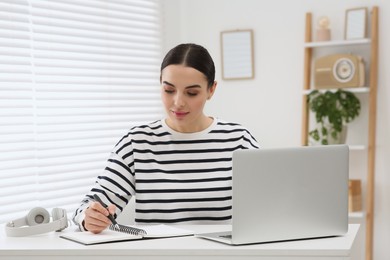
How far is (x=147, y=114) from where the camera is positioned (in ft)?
14.3

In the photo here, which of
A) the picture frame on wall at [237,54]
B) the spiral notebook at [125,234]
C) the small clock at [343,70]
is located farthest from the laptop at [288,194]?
the picture frame on wall at [237,54]

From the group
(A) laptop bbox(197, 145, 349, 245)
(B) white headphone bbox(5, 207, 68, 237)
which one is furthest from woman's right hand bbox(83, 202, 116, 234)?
(A) laptop bbox(197, 145, 349, 245)

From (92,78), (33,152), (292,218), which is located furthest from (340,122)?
(292,218)

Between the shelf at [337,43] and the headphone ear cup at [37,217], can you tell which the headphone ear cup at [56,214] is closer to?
the headphone ear cup at [37,217]

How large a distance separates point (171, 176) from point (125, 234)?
58 centimetres

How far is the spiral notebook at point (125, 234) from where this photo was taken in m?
1.96

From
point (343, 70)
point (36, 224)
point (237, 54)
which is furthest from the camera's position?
point (237, 54)

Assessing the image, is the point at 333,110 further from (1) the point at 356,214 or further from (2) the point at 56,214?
(2) the point at 56,214

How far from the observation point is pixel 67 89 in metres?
3.73

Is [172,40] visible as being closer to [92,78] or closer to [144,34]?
[144,34]

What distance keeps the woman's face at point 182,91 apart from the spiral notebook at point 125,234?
50 centimetres

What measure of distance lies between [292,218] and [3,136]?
191 cm
